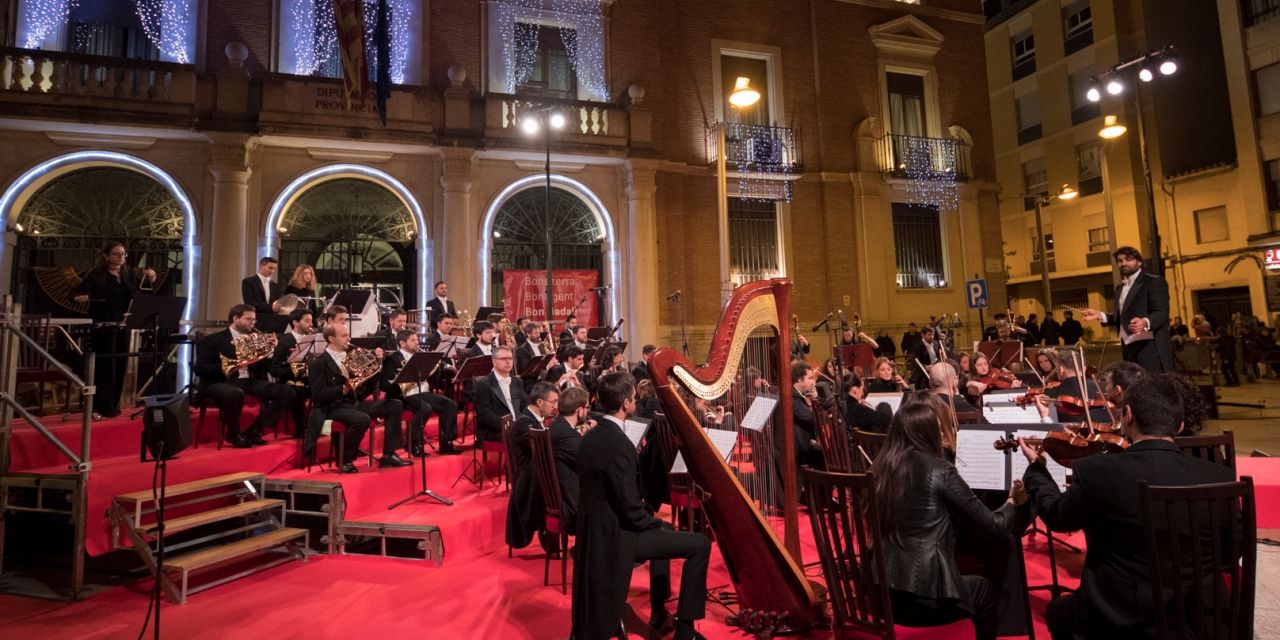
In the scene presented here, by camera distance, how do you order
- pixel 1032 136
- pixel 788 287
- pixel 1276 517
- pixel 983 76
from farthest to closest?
pixel 1032 136 < pixel 983 76 < pixel 1276 517 < pixel 788 287

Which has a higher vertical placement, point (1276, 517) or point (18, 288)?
point (18, 288)

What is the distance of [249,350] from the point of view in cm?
723

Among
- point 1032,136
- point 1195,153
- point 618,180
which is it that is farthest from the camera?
point 1032,136

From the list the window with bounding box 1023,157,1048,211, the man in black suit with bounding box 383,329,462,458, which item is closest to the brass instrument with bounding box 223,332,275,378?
the man in black suit with bounding box 383,329,462,458

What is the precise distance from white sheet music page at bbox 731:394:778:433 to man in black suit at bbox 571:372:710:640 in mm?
831

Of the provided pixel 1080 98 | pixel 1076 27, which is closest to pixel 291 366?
pixel 1080 98

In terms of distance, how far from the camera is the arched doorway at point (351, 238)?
13.0 meters

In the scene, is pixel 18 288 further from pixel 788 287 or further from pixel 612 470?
pixel 788 287

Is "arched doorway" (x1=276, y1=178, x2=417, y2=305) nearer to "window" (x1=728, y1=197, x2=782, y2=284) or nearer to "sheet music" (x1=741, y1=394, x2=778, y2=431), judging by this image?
"window" (x1=728, y1=197, x2=782, y2=284)

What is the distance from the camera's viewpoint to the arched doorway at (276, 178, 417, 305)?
13.0 metres

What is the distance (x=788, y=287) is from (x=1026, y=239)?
1086 inches

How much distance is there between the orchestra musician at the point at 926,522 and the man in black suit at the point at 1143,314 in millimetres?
4578

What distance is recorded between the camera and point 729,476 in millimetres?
3711

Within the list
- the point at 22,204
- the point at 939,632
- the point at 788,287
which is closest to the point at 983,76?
the point at 788,287
